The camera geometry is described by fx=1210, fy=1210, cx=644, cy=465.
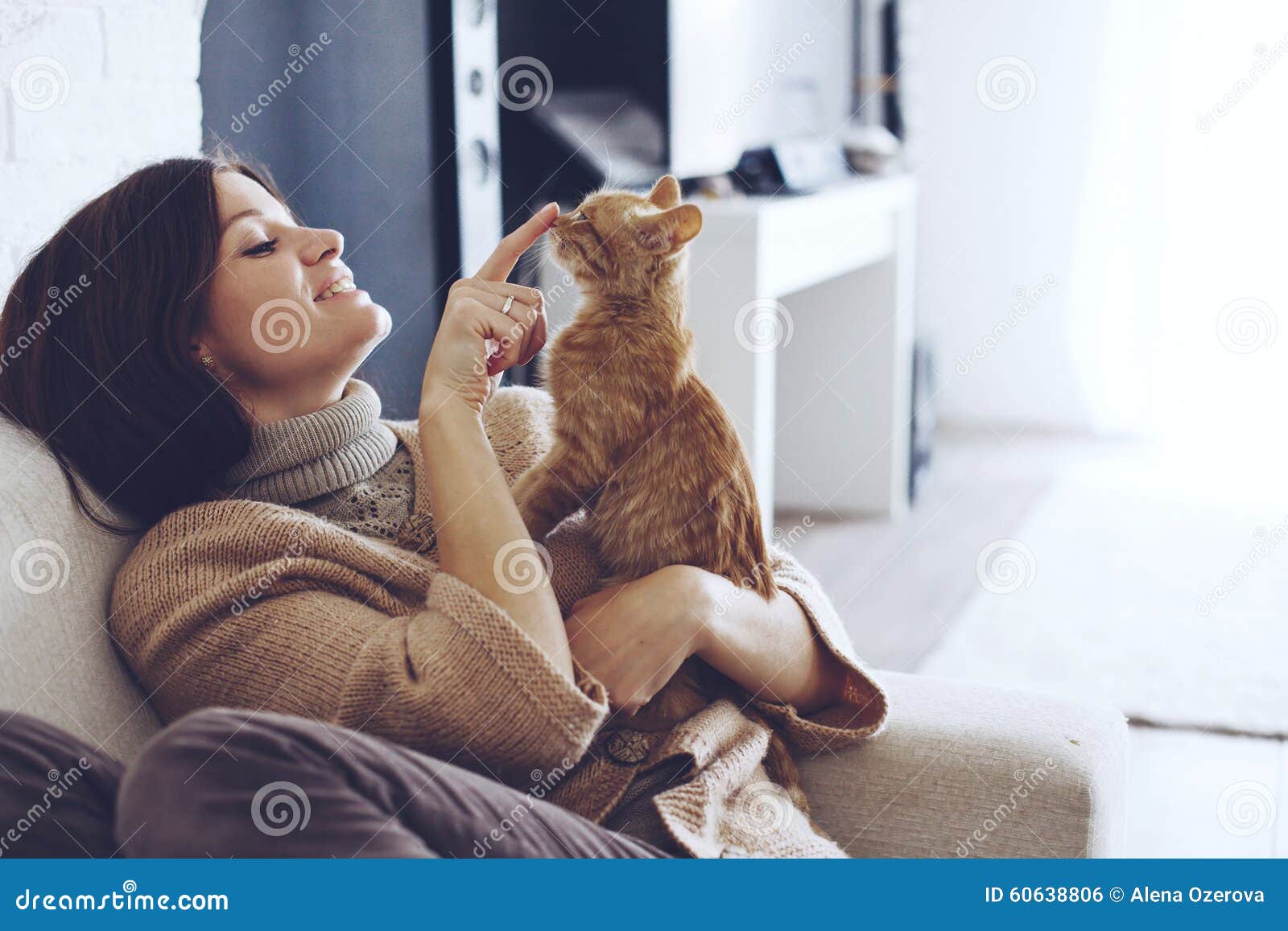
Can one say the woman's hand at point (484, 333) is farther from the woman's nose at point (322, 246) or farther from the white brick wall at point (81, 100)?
the white brick wall at point (81, 100)

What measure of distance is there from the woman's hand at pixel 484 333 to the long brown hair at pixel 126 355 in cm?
23

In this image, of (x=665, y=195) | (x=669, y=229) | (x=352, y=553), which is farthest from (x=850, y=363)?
(x=352, y=553)

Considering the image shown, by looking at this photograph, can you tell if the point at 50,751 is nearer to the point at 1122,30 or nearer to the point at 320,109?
the point at 320,109

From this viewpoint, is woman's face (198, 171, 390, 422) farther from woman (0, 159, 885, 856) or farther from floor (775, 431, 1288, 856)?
floor (775, 431, 1288, 856)

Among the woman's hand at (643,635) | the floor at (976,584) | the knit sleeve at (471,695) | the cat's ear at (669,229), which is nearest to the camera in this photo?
the knit sleeve at (471,695)

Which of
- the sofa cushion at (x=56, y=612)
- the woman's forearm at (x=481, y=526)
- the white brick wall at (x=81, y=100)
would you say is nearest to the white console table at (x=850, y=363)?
the white brick wall at (x=81, y=100)

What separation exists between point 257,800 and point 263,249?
0.67 m

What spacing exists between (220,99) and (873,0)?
3142 mm

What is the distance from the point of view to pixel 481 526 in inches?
44.3

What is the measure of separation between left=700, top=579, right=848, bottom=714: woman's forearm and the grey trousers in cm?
30

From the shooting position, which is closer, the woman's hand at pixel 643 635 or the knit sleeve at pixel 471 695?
the knit sleeve at pixel 471 695

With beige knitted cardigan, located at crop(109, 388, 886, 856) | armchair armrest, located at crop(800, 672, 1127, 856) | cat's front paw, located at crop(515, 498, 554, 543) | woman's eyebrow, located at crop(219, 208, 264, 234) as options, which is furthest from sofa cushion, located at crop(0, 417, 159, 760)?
armchair armrest, located at crop(800, 672, 1127, 856)

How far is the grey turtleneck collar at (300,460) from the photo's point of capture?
4.17ft

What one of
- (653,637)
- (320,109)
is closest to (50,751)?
(653,637)
